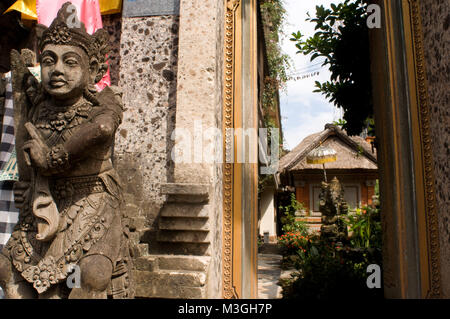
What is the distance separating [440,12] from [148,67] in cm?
298

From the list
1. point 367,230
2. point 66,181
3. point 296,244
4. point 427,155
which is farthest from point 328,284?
point 66,181

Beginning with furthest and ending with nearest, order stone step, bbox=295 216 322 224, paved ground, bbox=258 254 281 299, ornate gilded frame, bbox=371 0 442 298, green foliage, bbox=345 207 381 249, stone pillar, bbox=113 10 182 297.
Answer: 1. stone step, bbox=295 216 322 224
2. green foliage, bbox=345 207 381 249
3. paved ground, bbox=258 254 281 299
4. ornate gilded frame, bbox=371 0 442 298
5. stone pillar, bbox=113 10 182 297

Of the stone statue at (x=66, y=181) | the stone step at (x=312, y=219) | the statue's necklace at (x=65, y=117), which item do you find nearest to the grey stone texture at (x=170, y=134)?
the stone statue at (x=66, y=181)

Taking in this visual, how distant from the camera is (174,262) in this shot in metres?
2.86

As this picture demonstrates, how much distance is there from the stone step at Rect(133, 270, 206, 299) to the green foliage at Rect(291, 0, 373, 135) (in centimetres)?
444

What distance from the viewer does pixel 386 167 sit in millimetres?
4035

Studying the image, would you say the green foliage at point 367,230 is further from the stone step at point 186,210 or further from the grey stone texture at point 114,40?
the grey stone texture at point 114,40

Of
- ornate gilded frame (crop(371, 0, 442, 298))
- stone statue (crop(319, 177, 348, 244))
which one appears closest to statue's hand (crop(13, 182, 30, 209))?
ornate gilded frame (crop(371, 0, 442, 298))

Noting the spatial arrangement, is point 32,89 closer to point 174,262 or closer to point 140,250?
point 140,250

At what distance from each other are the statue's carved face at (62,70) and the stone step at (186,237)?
54.1 inches

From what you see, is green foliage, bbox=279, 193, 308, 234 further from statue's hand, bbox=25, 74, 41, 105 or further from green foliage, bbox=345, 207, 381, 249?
statue's hand, bbox=25, 74, 41, 105

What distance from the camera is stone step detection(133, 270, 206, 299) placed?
2637mm

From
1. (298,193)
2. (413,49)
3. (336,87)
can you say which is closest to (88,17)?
(413,49)

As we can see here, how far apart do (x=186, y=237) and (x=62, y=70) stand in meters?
1.59
